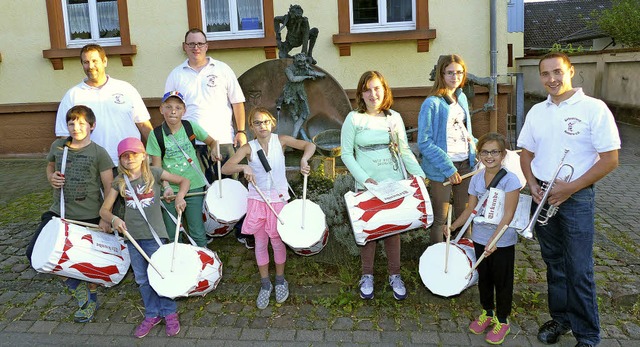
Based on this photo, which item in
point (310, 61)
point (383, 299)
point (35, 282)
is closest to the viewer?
point (383, 299)

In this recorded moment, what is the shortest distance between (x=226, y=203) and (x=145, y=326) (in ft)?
3.21

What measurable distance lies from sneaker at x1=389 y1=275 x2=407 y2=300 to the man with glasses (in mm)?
1607

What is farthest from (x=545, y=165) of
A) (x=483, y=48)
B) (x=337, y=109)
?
(x=483, y=48)

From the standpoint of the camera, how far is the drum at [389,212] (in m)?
3.57

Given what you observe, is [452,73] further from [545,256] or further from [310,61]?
[310,61]

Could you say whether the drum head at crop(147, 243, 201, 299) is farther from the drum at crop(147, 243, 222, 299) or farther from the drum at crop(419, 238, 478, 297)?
the drum at crop(419, 238, 478, 297)

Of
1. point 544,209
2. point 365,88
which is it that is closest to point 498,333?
point 544,209

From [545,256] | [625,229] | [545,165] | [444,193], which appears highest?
[545,165]

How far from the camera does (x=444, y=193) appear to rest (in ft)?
13.4

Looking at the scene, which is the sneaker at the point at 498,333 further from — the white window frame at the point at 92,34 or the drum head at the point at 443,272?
the white window frame at the point at 92,34

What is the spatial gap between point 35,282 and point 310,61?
11.6ft

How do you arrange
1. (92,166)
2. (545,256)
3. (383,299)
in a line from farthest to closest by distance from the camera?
(383,299), (92,166), (545,256)

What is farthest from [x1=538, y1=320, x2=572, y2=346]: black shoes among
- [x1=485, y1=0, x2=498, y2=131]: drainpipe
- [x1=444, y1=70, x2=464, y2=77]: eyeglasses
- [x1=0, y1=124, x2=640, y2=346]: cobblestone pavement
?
[x1=485, y1=0, x2=498, y2=131]: drainpipe

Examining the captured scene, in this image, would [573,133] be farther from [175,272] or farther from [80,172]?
[80,172]
